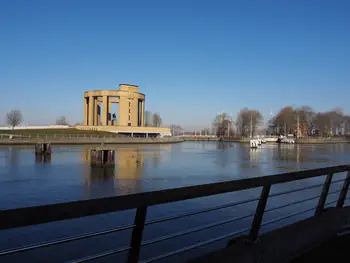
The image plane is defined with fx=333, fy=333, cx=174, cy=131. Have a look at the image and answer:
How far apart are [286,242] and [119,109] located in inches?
4465

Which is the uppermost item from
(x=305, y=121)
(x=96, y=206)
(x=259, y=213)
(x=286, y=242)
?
(x=305, y=121)

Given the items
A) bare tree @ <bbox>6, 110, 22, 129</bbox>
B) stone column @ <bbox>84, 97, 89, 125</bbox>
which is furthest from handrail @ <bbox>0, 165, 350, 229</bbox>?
stone column @ <bbox>84, 97, 89, 125</bbox>

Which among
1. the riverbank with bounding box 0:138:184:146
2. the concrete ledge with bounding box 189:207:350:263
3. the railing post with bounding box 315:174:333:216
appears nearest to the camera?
the concrete ledge with bounding box 189:207:350:263

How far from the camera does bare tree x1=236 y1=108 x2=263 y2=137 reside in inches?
5030

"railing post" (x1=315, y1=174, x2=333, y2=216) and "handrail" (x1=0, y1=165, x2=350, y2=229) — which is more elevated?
"handrail" (x1=0, y1=165, x2=350, y2=229)

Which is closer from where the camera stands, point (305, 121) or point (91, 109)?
point (91, 109)

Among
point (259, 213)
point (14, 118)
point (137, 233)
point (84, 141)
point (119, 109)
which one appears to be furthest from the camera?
point (119, 109)

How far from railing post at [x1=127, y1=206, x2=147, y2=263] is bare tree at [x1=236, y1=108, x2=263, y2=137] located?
12458 centimetres

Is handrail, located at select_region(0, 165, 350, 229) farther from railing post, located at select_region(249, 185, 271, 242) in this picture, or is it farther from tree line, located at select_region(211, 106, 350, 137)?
tree line, located at select_region(211, 106, 350, 137)

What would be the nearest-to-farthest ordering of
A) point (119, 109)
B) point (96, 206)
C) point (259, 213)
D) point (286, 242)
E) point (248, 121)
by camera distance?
point (96, 206)
point (259, 213)
point (286, 242)
point (119, 109)
point (248, 121)

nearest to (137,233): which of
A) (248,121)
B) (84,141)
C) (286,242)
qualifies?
(286,242)

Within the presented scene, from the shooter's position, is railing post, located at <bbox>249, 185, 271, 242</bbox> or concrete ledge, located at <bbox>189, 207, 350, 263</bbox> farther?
railing post, located at <bbox>249, 185, 271, 242</bbox>

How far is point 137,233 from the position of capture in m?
2.71

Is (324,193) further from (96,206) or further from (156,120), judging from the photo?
(156,120)
